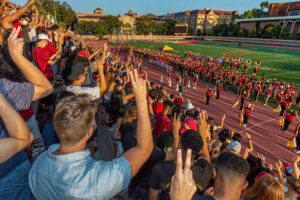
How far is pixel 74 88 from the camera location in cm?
313

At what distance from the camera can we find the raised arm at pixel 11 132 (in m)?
1.28

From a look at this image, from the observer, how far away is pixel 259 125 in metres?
10.6

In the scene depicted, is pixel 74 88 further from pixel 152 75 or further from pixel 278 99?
pixel 152 75

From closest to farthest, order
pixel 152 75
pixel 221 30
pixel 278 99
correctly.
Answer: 1. pixel 278 99
2. pixel 152 75
3. pixel 221 30

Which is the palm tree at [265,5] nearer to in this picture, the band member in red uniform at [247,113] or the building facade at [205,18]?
the building facade at [205,18]

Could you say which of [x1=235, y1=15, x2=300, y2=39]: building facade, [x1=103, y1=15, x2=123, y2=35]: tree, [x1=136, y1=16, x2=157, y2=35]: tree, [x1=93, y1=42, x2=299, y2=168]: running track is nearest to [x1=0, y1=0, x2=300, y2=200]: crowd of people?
[x1=93, y1=42, x2=299, y2=168]: running track

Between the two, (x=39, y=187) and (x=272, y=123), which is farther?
(x=272, y=123)

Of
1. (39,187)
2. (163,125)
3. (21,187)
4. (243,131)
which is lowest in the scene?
(243,131)

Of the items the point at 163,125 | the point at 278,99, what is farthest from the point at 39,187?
the point at 278,99

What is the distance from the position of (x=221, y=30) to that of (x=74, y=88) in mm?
81613

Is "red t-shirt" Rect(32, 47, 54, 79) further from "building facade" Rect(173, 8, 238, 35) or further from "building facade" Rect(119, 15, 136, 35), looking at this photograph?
"building facade" Rect(173, 8, 238, 35)

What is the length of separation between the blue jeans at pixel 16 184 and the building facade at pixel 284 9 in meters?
84.9

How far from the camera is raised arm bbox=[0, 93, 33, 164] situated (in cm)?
128

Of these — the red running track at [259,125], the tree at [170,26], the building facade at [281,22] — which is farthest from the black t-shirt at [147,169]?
the tree at [170,26]
